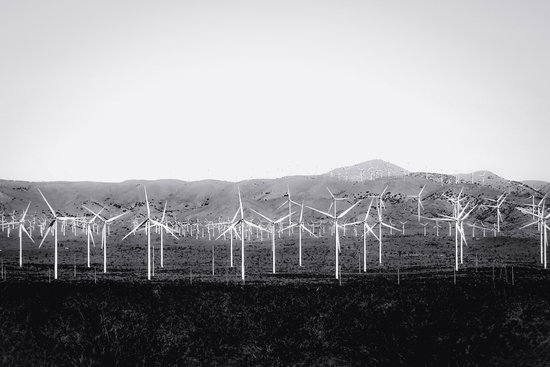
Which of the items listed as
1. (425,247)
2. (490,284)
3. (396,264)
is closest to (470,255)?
(425,247)

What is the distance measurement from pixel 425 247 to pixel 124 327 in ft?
313

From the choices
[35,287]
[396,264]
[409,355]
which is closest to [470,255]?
[396,264]

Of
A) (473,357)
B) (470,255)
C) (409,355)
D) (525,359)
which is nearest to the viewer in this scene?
(525,359)

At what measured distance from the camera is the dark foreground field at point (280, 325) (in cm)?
4512

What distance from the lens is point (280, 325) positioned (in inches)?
2074

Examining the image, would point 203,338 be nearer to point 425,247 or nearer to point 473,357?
point 473,357

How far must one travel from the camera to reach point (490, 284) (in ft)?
210

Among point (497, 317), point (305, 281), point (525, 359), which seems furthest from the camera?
point (305, 281)

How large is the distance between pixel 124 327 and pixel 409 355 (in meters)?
28.2

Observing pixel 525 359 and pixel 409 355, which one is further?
pixel 409 355

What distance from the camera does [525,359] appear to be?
131 ft

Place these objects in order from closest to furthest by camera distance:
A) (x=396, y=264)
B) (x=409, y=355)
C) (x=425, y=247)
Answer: (x=409, y=355), (x=396, y=264), (x=425, y=247)

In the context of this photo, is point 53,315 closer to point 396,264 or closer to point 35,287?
point 35,287

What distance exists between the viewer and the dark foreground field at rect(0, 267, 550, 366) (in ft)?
148
